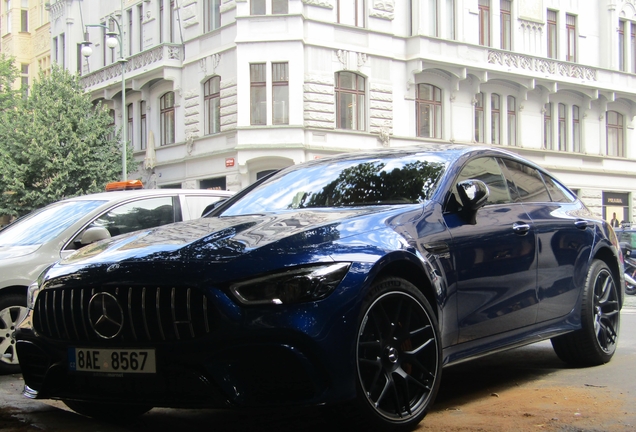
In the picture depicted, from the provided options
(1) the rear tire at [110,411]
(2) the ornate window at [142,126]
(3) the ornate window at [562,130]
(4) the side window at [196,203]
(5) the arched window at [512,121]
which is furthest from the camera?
(3) the ornate window at [562,130]

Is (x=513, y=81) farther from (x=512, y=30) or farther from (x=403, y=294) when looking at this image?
(x=403, y=294)

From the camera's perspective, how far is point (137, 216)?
26.7 feet

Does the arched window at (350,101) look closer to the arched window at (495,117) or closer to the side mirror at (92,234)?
the arched window at (495,117)

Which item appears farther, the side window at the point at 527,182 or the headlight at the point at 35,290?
the side window at the point at 527,182

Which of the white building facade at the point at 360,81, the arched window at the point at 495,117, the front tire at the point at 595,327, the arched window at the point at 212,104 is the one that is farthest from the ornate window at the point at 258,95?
the front tire at the point at 595,327

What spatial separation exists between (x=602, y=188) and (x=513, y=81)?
7335mm

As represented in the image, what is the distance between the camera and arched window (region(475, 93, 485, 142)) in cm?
3550

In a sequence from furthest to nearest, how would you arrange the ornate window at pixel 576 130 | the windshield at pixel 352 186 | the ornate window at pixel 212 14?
the ornate window at pixel 576 130
the ornate window at pixel 212 14
the windshield at pixel 352 186

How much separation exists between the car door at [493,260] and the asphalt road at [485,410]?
0.45 metres

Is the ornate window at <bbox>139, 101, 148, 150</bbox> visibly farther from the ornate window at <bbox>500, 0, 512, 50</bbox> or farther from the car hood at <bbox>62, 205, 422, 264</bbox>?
the car hood at <bbox>62, 205, 422, 264</bbox>

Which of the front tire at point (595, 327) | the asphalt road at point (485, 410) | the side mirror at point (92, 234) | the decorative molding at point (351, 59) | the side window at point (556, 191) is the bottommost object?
the asphalt road at point (485, 410)

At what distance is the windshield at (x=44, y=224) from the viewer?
24.7ft

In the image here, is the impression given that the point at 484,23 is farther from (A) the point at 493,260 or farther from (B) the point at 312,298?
(B) the point at 312,298

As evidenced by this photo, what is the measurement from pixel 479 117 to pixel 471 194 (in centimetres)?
3151
